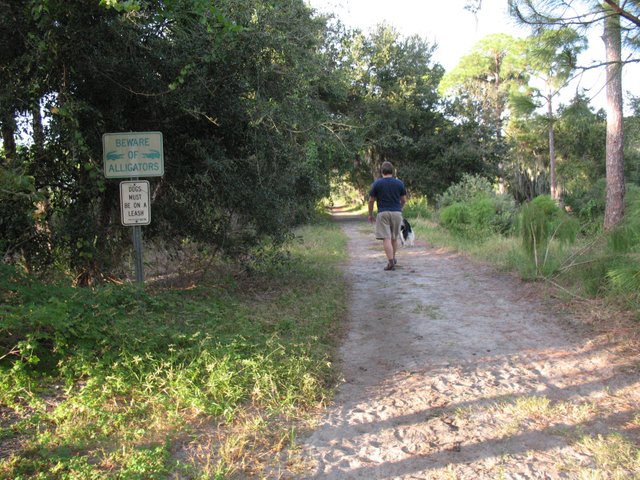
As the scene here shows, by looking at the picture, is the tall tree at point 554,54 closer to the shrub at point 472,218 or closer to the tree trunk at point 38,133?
the tree trunk at point 38,133

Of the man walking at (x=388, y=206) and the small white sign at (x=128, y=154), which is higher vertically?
the small white sign at (x=128, y=154)

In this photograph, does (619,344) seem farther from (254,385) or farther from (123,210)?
(123,210)

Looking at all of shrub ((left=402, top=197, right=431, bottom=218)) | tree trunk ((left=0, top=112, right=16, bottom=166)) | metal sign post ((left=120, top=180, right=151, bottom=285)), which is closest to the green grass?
metal sign post ((left=120, top=180, right=151, bottom=285))

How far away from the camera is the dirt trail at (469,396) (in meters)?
3.12

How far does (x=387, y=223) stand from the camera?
9789 millimetres

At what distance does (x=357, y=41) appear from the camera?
27297 millimetres

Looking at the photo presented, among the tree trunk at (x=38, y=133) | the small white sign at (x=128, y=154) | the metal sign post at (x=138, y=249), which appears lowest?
the metal sign post at (x=138, y=249)

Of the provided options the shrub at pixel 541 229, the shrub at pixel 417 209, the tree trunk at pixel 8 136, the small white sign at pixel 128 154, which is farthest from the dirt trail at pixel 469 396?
the shrub at pixel 417 209

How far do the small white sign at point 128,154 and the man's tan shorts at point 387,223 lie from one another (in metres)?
4.76

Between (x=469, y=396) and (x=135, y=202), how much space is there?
14.2 ft

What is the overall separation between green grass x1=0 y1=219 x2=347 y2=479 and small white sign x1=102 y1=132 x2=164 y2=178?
4.63 feet

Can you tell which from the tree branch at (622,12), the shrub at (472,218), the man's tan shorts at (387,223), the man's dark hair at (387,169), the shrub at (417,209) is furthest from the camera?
the shrub at (417,209)

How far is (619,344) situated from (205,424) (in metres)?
4.03

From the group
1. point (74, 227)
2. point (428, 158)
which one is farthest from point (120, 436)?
point (428, 158)
